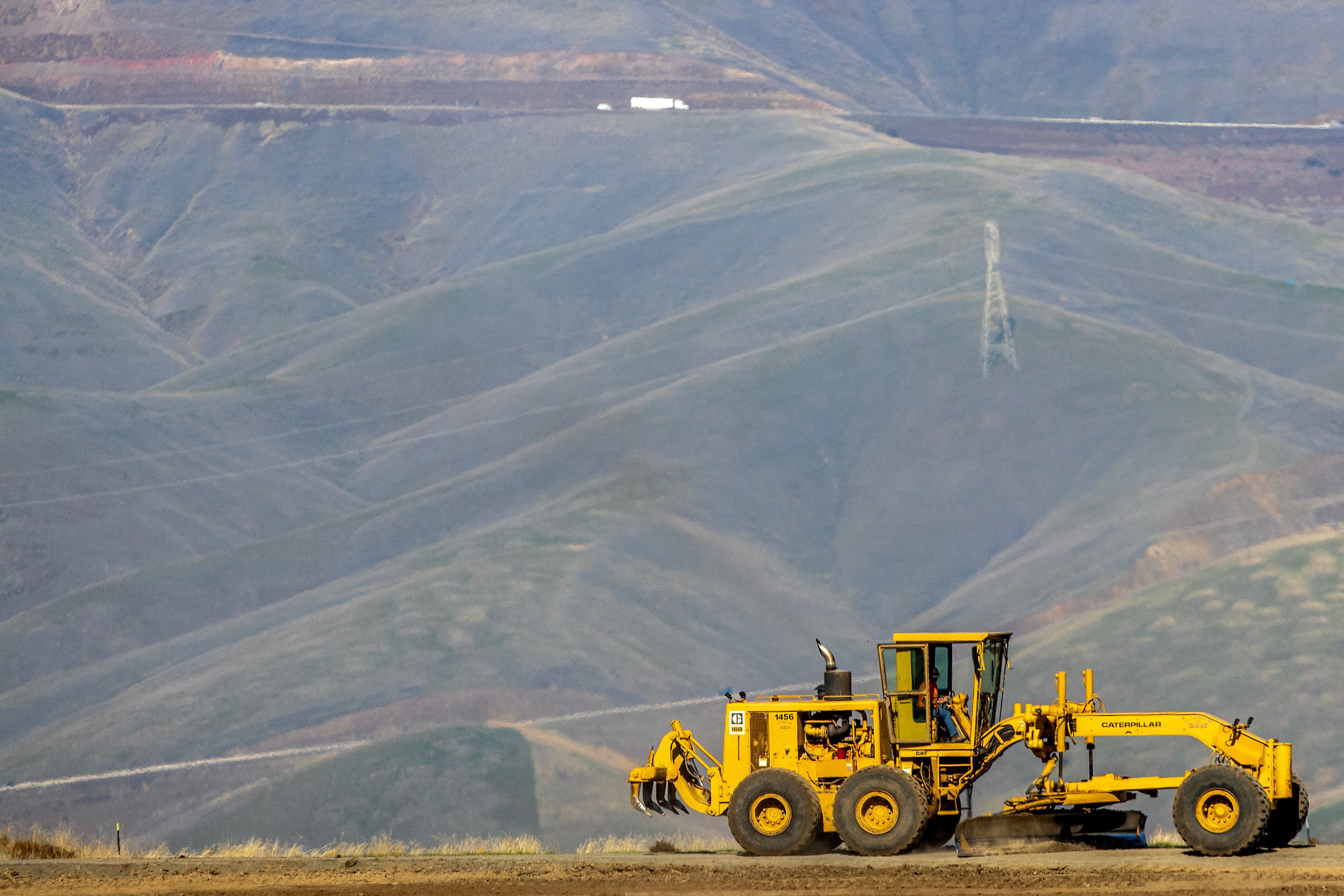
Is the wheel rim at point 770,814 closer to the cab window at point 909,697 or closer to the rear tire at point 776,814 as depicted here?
the rear tire at point 776,814

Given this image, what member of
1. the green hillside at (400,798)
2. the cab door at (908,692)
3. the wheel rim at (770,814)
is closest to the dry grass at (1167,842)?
the cab door at (908,692)

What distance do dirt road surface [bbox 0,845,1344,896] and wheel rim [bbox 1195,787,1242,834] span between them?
311 millimetres

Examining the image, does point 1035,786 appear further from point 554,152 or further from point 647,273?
point 554,152

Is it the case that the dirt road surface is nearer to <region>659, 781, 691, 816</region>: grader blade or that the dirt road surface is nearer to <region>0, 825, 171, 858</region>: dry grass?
<region>659, 781, 691, 816</region>: grader blade

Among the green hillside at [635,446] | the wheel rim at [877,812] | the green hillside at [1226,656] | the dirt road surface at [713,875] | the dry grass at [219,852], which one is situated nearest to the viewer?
the dirt road surface at [713,875]

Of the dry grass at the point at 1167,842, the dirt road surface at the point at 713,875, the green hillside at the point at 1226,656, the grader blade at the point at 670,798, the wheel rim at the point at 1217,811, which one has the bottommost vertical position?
the dirt road surface at the point at 713,875

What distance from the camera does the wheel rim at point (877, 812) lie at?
59.1ft

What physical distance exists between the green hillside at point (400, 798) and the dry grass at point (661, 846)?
369 centimetres

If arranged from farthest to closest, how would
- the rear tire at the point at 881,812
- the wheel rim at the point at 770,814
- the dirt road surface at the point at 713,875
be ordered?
1. the wheel rim at the point at 770,814
2. the rear tire at the point at 881,812
3. the dirt road surface at the point at 713,875

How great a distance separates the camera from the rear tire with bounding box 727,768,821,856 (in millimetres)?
18422

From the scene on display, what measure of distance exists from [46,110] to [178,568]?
6227 centimetres

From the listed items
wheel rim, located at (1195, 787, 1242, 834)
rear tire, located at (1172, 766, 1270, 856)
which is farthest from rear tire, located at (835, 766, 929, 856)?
wheel rim, located at (1195, 787, 1242, 834)

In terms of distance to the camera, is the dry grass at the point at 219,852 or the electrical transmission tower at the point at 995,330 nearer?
the dry grass at the point at 219,852

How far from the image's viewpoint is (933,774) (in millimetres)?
18516
